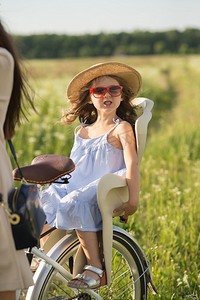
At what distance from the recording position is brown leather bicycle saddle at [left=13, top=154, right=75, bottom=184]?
2.36 m

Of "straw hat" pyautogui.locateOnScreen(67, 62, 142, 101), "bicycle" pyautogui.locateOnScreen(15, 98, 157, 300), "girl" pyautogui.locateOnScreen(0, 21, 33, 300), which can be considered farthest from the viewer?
"straw hat" pyautogui.locateOnScreen(67, 62, 142, 101)

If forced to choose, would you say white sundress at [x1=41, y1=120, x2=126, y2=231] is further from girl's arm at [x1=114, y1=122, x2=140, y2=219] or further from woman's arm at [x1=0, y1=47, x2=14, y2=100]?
woman's arm at [x1=0, y1=47, x2=14, y2=100]

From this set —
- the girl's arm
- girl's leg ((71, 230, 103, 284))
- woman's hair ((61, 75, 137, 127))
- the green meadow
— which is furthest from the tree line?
girl's leg ((71, 230, 103, 284))

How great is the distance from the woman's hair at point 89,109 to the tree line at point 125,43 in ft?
204

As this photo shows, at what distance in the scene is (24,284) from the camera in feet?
6.48

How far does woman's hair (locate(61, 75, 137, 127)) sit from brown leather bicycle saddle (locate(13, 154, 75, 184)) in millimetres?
625

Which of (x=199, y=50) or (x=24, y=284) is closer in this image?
(x=24, y=284)

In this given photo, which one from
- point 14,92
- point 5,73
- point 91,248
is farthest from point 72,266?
point 5,73

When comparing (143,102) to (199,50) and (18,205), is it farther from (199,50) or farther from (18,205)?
(199,50)

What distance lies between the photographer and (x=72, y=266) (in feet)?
9.55

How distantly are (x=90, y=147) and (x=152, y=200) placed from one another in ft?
7.07

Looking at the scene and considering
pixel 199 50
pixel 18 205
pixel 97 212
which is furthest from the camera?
pixel 199 50

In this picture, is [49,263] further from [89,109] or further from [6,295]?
[89,109]

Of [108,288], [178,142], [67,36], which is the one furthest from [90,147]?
[67,36]
